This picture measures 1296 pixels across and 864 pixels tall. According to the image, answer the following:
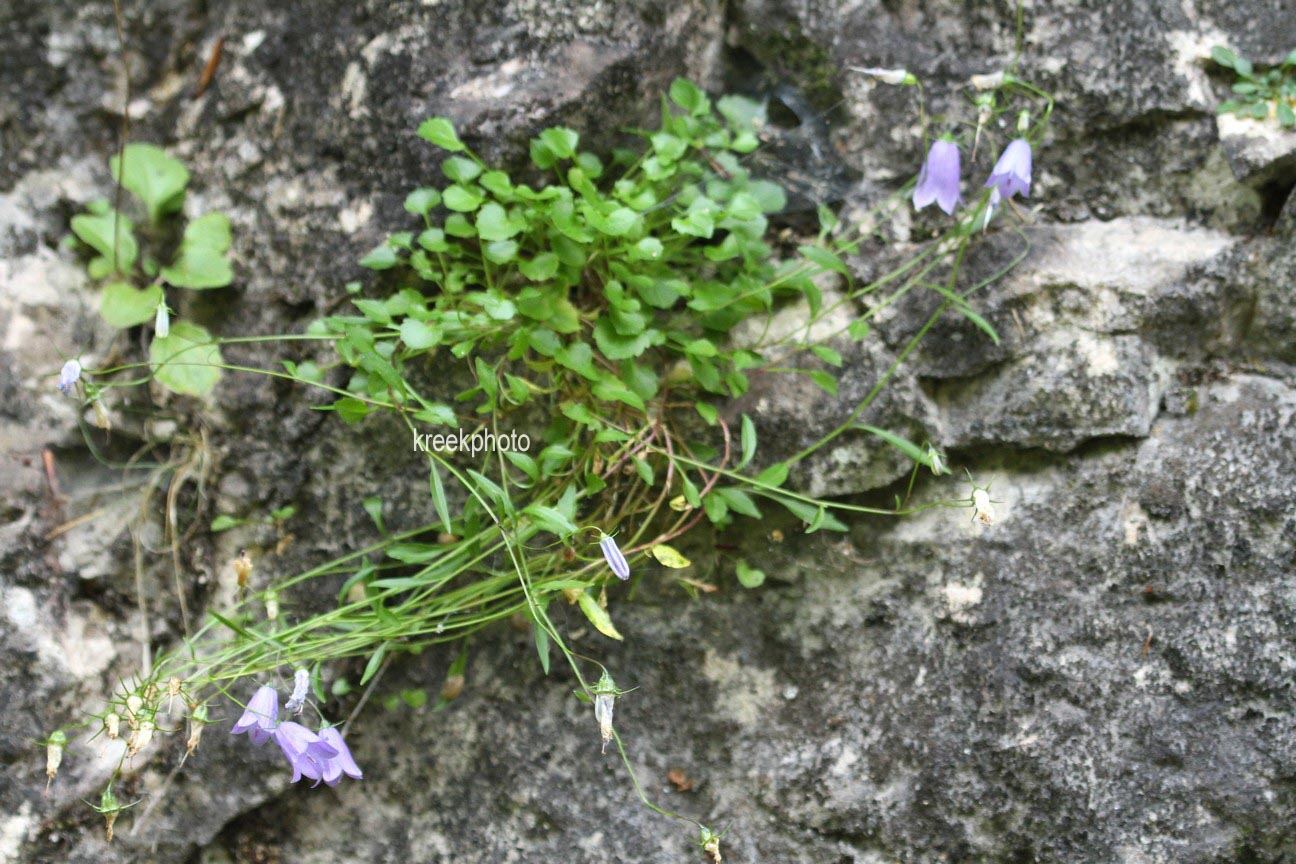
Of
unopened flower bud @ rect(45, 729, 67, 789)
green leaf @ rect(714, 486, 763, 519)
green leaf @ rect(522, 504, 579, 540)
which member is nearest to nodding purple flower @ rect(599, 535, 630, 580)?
green leaf @ rect(522, 504, 579, 540)

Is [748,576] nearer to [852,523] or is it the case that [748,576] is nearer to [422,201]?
[852,523]

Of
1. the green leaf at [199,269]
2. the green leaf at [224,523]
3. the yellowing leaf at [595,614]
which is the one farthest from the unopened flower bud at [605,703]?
the green leaf at [199,269]

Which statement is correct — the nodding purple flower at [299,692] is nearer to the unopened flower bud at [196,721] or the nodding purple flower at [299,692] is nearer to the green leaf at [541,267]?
the unopened flower bud at [196,721]

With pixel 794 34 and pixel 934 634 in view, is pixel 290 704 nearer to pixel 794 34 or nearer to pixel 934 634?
pixel 934 634

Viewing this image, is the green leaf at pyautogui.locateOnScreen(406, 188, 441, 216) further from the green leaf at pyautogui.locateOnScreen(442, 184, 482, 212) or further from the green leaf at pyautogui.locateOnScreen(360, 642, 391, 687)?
the green leaf at pyautogui.locateOnScreen(360, 642, 391, 687)

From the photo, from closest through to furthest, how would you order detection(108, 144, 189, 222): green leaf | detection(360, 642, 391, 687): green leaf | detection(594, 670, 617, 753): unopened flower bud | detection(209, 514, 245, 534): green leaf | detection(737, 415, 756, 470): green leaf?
1. detection(594, 670, 617, 753): unopened flower bud
2. detection(360, 642, 391, 687): green leaf
3. detection(737, 415, 756, 470): green leaf
4. detection(209, 514, 245, 534): green leaf
5. detection(108, 144, 189, 222): green leaf
